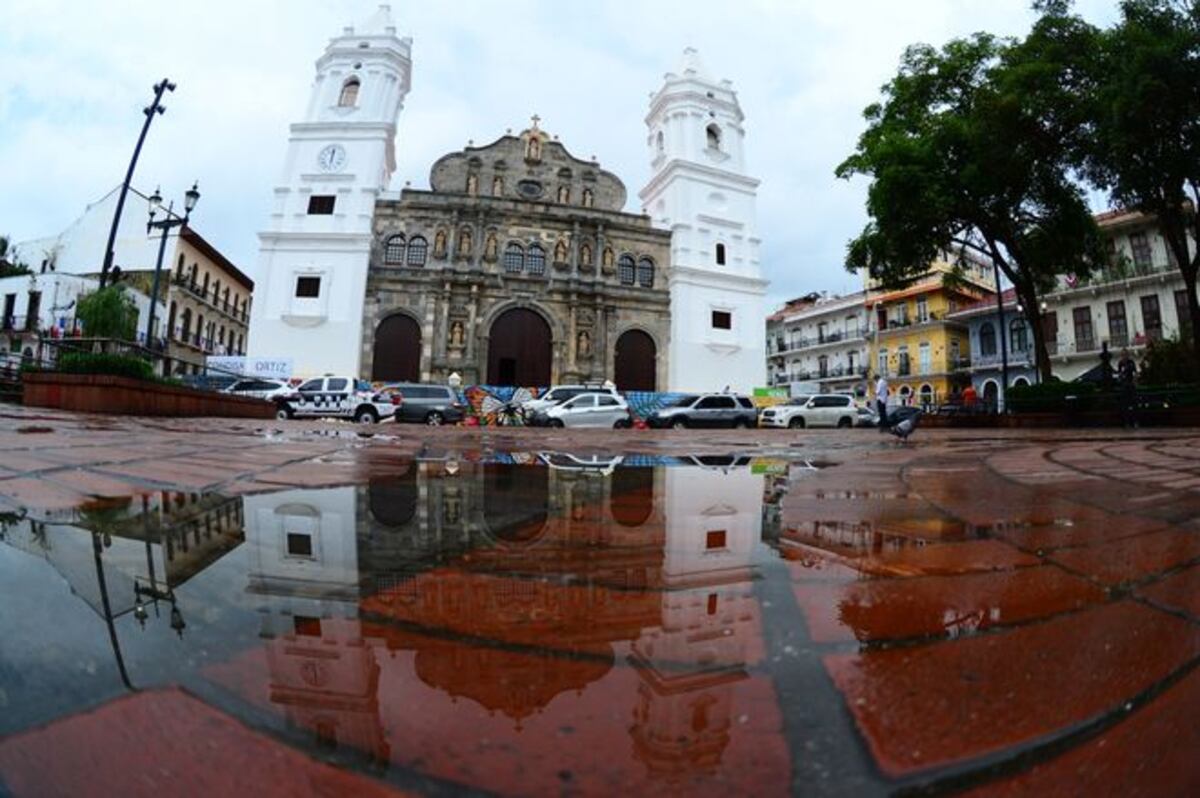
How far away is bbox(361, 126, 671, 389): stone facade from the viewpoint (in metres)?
25.9

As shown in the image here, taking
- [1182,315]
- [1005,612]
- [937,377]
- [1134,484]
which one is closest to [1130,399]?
[1134,484]

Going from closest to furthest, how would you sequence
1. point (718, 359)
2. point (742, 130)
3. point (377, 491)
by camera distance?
point (377, 491) < point (718, 359) < point (742, 130)

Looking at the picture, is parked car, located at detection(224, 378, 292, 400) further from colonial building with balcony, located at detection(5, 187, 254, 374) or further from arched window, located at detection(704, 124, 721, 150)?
arched window, located at detection(704, 124, 721, 150)

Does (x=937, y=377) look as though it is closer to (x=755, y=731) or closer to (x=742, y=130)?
(x=742, y=130)

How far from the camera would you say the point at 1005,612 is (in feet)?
3.18

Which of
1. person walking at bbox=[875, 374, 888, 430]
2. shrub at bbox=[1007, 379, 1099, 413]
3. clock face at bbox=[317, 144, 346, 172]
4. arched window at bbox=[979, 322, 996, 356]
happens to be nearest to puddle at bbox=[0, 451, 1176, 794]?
person walking at bbox=[875, 374, 888, 430]

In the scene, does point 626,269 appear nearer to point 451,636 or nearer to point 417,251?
point 417,251

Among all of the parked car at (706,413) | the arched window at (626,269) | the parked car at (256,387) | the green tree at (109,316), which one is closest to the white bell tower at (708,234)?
the arched window at (626,269)

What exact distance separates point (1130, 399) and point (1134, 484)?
13.4 m

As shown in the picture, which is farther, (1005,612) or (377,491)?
(377,491)

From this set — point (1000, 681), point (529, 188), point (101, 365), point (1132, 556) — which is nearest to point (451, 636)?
point (1000, 681)

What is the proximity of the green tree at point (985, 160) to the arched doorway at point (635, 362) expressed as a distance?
12108 millimetres

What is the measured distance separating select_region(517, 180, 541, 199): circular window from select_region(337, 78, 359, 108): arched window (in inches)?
332

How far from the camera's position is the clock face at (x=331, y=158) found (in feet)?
89.0
